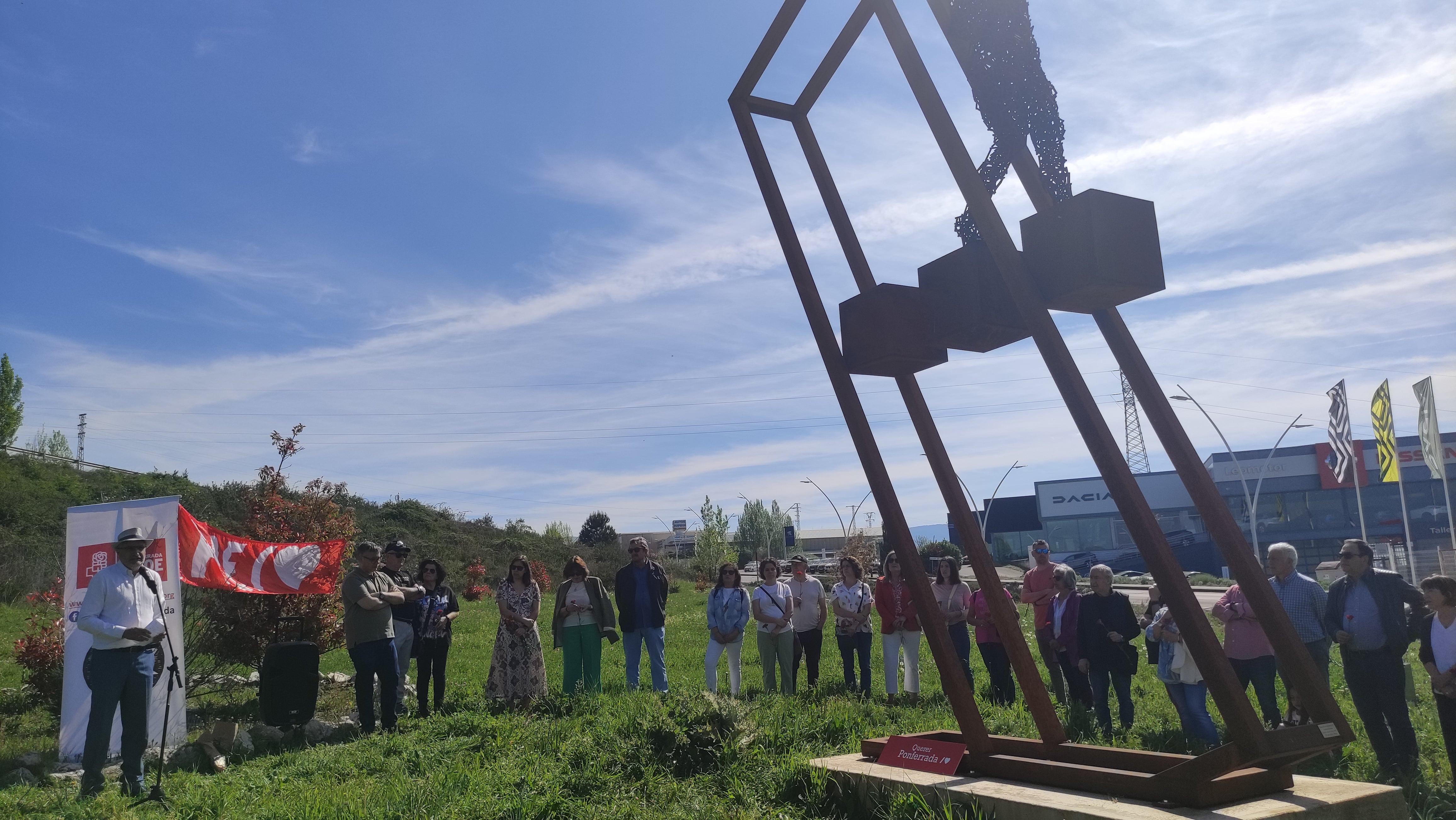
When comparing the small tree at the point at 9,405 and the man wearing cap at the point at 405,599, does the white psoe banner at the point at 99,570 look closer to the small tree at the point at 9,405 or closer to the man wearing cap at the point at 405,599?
the man wearing cap at the point at 405,599

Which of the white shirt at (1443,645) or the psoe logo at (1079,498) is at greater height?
the psoe logo at (1079,498)

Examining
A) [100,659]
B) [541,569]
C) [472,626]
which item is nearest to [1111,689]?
[100,659]

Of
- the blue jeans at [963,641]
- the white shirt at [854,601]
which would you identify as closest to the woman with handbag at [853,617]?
the white shirt at [854,601]

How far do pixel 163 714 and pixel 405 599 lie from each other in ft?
7.13

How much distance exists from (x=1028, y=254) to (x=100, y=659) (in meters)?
6.64

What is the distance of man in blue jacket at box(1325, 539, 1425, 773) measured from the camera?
586 centimetres

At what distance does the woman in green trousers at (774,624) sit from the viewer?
32.1ft

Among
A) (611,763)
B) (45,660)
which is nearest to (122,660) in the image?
(611,763)

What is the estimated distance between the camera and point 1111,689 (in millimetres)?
9859

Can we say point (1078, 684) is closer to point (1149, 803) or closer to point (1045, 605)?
point (1045, 605)

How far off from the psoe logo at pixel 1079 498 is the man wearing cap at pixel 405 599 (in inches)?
2195

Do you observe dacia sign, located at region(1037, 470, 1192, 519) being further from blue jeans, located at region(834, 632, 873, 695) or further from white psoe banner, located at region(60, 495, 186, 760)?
white psoe banner, located at region(60, 495, 186, 760)

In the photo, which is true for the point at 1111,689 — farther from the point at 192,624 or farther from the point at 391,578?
the point at 192,624

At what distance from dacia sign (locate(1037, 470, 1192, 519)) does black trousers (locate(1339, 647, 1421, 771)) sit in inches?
2133
